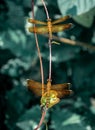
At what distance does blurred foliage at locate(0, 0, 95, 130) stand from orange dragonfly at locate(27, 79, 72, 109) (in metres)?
0.68

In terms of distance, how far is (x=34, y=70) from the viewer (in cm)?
147

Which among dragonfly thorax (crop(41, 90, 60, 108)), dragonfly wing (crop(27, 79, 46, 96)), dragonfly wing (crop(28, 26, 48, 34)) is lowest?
dragonfly thorax (crop(41, 90, 60, 108))

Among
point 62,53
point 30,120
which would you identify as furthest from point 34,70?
point 30,120

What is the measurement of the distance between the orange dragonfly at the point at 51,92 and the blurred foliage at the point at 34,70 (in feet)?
2.22

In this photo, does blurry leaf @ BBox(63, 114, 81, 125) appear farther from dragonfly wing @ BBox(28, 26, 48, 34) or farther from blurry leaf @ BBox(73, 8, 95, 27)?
dragonfly wing @ BBox(28, 26, 48, 34)

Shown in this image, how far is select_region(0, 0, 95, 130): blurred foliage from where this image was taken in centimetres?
123

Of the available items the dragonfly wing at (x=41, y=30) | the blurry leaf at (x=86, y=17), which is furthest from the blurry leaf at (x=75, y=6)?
the blurry leaf at (x=86, y=17)

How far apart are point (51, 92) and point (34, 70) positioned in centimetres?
99

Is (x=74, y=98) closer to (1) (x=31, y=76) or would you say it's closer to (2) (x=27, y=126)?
(1) (x=31, y=76)

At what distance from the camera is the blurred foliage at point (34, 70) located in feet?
4.02

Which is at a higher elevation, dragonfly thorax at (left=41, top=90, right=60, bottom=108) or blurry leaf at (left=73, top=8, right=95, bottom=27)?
blurry leaf at (left=73, top=8, right=95, bottom=27)

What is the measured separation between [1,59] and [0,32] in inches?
4.9

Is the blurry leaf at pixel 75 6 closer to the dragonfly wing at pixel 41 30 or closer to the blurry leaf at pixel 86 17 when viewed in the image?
the dragonfly wing at pixel 41 30

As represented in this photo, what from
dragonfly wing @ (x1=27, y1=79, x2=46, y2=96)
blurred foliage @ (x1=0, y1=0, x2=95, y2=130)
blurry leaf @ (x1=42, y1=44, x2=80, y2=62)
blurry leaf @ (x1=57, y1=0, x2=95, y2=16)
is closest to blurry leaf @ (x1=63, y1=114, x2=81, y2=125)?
blurred foliage @ (x1=0, y1=0, x2=95, y2=130)
